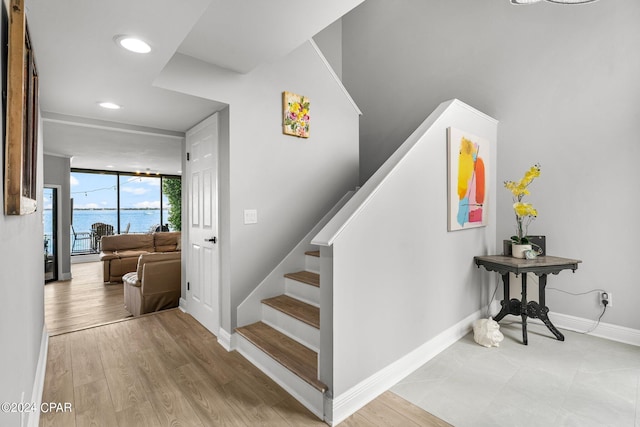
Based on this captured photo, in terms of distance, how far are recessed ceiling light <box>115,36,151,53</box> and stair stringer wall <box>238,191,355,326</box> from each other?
6.35 feet

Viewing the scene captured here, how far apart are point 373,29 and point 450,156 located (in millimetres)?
3176

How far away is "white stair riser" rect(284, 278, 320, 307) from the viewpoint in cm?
261

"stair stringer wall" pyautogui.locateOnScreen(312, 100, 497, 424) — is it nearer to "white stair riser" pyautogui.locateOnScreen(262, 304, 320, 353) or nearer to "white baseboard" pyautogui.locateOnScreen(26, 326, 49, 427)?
"white stair riser" pyautogui.locateOnScreen(262, 304, 320, 353)

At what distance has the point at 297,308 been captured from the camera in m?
2.54

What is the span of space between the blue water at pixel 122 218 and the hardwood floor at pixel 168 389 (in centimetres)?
689

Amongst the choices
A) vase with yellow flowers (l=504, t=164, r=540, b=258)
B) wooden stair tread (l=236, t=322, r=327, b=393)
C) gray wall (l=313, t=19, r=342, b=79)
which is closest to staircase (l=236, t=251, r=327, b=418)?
wooden stair tread (l=236, t=322, r=327, b=393)

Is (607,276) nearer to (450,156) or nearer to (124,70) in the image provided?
(450,156)

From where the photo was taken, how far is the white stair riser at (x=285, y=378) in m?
1.82

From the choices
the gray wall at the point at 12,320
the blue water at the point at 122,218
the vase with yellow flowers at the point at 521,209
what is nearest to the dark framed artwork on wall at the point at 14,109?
the gray wall at the point at 12,320

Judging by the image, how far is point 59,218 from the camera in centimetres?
572

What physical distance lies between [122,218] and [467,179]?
30.2 ft

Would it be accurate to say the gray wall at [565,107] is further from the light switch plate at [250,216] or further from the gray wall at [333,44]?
the light switch plate at [250,216]

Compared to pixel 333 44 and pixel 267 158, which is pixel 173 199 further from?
pixel 267 158

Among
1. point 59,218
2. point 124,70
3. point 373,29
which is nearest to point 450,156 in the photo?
point 124,70
